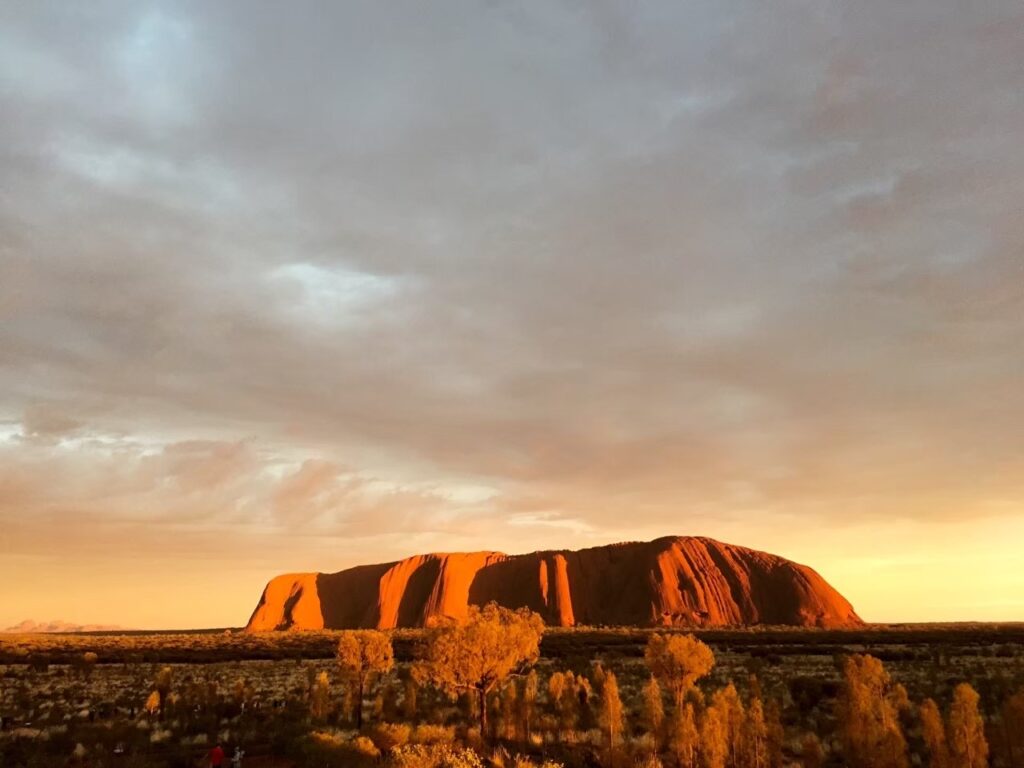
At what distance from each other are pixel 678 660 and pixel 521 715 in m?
7.79

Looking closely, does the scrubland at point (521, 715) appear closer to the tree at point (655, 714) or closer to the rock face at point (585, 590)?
the tree at point (655, 714)

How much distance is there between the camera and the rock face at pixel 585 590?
143125 millimetres

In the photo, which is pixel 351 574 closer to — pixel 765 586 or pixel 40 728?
pixel 765 586

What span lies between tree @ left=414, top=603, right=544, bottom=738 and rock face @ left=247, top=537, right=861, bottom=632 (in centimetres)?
11047

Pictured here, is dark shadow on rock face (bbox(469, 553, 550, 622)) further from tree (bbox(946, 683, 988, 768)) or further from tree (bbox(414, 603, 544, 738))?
tree (bbox(946, 683, 988, 768))

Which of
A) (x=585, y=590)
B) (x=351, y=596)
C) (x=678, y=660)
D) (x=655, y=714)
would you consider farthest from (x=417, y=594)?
(x=655, y=714)

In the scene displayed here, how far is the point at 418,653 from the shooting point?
30312mm

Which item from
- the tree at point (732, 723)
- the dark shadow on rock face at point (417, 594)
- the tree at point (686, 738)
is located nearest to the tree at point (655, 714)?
the tree at point (686, 738)

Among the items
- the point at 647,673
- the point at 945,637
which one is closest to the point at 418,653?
the point at 647,673

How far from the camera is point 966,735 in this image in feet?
71.6

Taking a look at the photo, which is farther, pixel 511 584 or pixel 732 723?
pixel 511 584

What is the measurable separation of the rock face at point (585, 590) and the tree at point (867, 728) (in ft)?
381

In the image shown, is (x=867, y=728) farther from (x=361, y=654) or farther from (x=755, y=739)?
(x=361, y=654)

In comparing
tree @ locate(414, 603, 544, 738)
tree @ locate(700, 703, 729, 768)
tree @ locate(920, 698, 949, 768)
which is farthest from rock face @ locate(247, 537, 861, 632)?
tree @ locate(920, 698, 949, 768)
